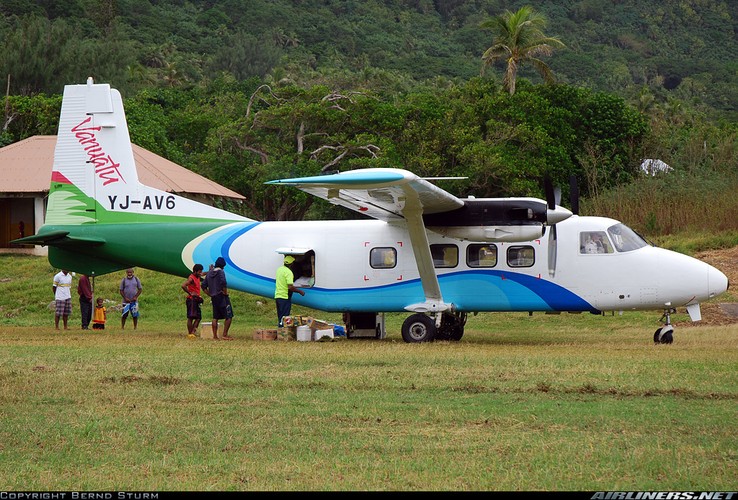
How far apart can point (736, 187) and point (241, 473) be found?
96.8ft

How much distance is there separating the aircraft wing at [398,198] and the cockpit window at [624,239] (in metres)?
3.10

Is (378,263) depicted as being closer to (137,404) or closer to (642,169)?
(137,404)

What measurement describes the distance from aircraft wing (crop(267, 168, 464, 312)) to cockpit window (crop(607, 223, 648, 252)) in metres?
3.10

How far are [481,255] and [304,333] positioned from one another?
3.80 m

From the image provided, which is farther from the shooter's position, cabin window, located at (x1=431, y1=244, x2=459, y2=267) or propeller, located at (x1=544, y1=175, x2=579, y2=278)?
cabin window, located at (x1=431, y1=244, x2=459, y2=267)

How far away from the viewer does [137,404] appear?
1126cm

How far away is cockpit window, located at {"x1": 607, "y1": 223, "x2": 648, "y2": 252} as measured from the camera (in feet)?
65.1

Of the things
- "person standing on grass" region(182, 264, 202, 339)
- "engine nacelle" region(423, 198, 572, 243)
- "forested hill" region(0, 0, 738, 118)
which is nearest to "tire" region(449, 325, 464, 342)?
"engine nacelle" region(423, 198, 572, 243)

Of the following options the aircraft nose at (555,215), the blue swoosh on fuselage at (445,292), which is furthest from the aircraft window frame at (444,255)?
the aircraft nose at (555,215)

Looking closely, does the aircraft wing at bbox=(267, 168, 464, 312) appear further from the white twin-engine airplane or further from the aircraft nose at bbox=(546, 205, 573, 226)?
the aircraft nose at bbox=(546, 205, 573, 226)

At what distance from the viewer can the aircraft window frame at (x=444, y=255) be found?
20.3 m

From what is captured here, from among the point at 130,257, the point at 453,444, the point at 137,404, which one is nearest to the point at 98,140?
the point at 130,257

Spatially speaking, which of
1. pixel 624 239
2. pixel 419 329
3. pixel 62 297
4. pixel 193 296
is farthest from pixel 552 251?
pixel 62 297

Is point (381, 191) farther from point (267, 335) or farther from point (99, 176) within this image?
point (99, 176)
